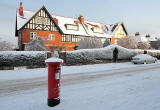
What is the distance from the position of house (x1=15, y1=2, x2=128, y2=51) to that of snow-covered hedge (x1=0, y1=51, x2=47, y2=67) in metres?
7.85

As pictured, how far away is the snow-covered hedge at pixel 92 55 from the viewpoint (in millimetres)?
15156

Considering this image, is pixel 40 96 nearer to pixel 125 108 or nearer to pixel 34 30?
pixel 125 108

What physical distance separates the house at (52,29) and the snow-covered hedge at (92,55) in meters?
8.59

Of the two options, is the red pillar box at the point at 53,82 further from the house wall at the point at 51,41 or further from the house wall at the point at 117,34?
the house wall at the point at 117,34

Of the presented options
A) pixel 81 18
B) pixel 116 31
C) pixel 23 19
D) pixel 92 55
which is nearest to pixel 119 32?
pixel 116 31

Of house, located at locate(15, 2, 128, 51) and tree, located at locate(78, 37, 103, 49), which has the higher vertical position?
house, located at locate(15, 2, 128, 51)

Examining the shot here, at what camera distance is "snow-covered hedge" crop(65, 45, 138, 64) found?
15156 mm

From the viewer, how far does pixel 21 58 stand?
12531mm

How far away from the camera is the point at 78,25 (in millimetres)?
31047

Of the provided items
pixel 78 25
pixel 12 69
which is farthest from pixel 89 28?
pixel 12 69

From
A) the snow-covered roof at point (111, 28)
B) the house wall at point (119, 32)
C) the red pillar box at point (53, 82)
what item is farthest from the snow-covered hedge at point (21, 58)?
the house wall at point (119, 32)

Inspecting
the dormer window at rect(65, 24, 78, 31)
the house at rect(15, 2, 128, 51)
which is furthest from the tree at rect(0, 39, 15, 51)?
the dormer window at rect(65, 24, 78, 31)

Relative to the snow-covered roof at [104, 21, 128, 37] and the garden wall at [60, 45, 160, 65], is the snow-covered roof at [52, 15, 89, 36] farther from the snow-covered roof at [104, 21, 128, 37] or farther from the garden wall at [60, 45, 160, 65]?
the garden wall at [60, 45, 160, 65]

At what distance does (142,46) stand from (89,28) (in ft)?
56.8
